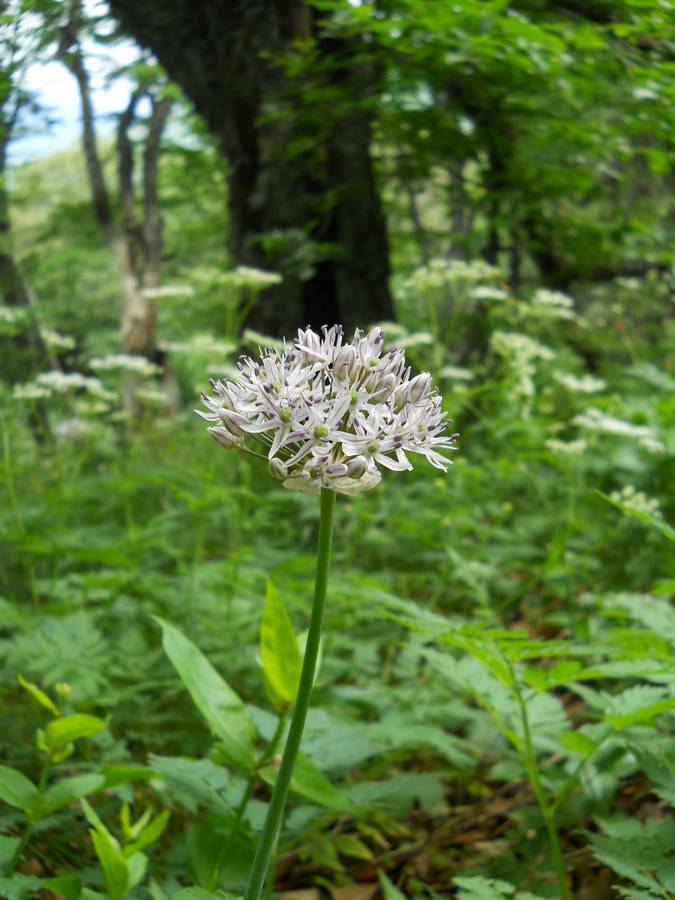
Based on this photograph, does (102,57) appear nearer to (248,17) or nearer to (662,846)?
(248,17)

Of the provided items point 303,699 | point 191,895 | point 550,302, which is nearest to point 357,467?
point 303,699

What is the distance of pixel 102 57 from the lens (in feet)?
7.82

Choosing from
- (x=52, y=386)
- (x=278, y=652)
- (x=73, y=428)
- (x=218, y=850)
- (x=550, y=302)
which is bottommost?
(x=218, y=850)

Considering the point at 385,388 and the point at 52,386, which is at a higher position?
the point at 385,388

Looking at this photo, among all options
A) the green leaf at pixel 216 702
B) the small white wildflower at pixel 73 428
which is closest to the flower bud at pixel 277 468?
the green leaf at pixel 216 702

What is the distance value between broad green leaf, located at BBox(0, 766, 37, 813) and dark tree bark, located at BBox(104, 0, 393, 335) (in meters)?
3.42

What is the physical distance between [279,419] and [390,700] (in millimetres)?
1485

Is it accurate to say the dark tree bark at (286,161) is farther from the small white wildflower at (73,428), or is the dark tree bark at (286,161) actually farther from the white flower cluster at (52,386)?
the white flower cluster at (52,386)

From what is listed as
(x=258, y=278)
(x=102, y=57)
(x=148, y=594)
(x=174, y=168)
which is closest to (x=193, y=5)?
(x=102, y=57)

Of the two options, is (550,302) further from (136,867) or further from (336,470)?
(136,867)

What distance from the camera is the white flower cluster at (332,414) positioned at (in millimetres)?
953

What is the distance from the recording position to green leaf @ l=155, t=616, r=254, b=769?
1109mm

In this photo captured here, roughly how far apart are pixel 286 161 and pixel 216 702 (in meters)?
4.14

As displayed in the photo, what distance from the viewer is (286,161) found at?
4.39 m
